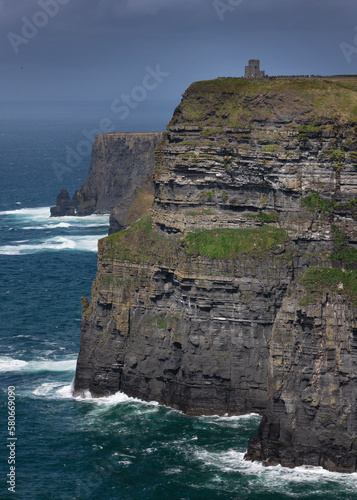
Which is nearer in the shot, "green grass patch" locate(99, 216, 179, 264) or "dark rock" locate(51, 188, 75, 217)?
"green grass patch" locate(99, 216, 179, 264)

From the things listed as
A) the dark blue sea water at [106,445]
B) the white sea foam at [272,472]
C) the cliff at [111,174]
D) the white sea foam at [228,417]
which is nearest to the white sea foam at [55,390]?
→ the dark blue sea water at [106,445]

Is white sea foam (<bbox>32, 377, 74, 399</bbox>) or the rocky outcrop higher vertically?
the rocky outcrop

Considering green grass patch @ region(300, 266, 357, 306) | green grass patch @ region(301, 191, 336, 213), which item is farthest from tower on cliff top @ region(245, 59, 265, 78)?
green grass patch @ region(300, 266, 357, 306)

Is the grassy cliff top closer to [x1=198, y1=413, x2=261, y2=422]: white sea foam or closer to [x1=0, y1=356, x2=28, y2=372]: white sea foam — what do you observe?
[x1=198, y1=413, x2=261, y2=422]: white sea foam

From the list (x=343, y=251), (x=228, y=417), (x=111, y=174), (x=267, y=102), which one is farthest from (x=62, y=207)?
(x=343, y=251)

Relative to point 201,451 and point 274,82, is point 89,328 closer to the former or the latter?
point 201,451

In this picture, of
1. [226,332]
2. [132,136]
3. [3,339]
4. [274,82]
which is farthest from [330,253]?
[132,136]

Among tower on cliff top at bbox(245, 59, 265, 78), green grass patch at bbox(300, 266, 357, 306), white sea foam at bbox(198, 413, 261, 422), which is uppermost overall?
tower on cliff top at bbox(245, 59, 265, 78)
